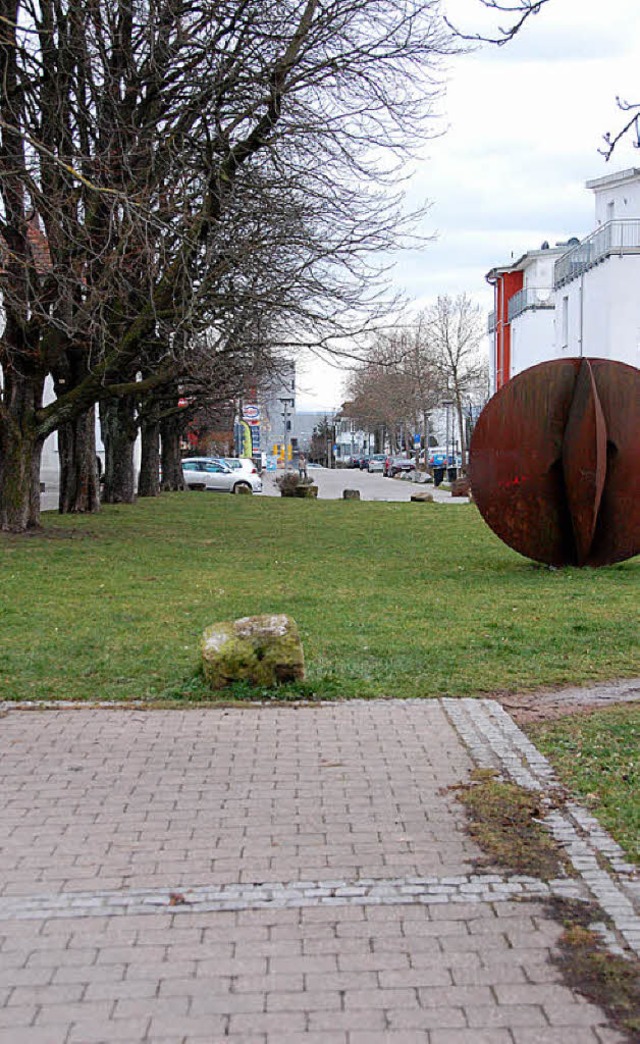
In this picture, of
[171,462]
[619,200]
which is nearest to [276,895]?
[171,462]

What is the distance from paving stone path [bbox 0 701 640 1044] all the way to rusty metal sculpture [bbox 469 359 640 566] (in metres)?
7.63

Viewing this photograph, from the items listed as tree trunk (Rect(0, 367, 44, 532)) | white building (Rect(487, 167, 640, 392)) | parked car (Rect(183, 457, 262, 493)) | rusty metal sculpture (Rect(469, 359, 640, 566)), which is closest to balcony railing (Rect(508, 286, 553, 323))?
white building (Rect(487, 167, 640, 392))

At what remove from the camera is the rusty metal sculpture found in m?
14.0

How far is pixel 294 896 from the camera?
451 cm

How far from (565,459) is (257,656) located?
7.01 meters

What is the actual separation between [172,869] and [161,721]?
254cm

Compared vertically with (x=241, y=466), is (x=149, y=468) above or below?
above

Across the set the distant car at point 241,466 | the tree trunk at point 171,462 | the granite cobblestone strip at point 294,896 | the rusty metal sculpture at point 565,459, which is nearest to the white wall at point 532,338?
the distant car at point 241,466

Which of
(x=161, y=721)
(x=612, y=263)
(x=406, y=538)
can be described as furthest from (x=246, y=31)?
(x=612, y=263)

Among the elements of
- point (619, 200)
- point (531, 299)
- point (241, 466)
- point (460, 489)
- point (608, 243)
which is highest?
point (619, 200)

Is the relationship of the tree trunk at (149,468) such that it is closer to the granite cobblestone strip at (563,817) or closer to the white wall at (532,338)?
the white wall at (532,338)

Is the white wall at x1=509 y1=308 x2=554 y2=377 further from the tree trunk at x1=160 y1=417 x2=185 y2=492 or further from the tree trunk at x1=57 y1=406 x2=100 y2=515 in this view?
the tree trunk at x1=57 y1=406 x2=100 y2=515

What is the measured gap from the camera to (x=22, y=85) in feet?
57.9

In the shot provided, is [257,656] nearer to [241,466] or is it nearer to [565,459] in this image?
[565,459]
